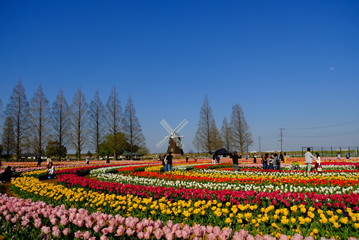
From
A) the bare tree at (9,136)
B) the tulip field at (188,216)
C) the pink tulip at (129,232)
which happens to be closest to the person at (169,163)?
the tulip field at (188,216)

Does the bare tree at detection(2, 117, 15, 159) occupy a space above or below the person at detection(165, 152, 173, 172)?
above

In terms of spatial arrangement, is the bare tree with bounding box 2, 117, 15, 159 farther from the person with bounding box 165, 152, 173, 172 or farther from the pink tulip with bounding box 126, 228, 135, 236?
the pink tulip with bounding box 126, 228, 135, 236

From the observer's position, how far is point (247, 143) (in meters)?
56.8

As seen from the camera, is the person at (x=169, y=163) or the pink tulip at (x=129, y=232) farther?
the person at (x=169, y=163)

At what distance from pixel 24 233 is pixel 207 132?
50.8 meters

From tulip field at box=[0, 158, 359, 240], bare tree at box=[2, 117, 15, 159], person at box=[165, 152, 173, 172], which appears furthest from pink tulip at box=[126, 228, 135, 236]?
bare tree at box=[2, 117, 15, 159]

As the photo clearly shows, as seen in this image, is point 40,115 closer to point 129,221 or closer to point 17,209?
point 17,209

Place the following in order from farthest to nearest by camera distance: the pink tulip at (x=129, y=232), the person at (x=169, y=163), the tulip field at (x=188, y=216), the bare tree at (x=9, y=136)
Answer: the bare tree at (x=9, y=136) < the person at (x=169, y=163) < the tulip field at (x=188, y=216) < the pink tulip at (x=129, y=232)

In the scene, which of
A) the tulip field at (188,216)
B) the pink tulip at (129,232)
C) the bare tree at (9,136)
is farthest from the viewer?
the bare tree at (9,136)

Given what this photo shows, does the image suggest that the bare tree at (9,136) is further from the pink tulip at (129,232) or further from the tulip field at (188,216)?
the pink tulip at (129,232)

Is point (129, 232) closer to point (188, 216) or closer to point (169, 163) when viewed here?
point (188, 216)

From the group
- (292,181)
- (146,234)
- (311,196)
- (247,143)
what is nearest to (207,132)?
(247,143)

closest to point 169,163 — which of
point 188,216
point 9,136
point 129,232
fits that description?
point 188,216

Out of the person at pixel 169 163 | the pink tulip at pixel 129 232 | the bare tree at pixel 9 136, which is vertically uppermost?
the bare tree at pixel 9 136
